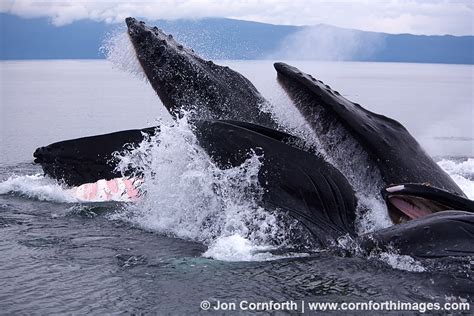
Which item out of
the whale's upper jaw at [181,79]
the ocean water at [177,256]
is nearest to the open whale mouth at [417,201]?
the ocean water at [177,256]

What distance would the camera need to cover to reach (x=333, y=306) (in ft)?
18.3

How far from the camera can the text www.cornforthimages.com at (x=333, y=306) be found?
→ 553cm

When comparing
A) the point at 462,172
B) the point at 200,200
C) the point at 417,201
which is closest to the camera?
the point at 417,201

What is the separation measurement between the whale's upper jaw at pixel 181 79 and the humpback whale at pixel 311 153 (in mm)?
12

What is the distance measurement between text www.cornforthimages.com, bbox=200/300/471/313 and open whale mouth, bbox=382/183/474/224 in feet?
3.95

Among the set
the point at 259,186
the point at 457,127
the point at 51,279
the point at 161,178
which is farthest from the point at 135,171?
the point at 457,127

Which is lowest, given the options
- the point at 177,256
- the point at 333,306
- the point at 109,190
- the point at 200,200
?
the point at 333,306

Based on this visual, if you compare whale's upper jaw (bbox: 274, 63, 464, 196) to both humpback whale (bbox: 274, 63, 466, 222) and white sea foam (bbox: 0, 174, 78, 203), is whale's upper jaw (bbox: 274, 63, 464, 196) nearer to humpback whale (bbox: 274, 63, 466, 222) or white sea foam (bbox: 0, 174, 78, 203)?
humpback whale (bbox: 274, 63, 466, 222)

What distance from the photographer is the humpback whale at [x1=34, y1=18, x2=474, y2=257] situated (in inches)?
253

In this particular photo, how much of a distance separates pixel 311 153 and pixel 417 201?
47.9 inches

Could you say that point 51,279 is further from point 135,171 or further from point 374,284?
point 135,171

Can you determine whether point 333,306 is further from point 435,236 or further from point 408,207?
point 408,207

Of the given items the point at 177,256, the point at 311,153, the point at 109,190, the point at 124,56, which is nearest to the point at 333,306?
the point at 177,256

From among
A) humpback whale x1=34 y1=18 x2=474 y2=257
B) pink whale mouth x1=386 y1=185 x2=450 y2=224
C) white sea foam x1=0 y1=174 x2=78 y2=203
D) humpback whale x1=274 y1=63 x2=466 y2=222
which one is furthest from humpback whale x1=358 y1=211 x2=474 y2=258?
white sea foam x1=0 y1=174 x2=78 y2=203
